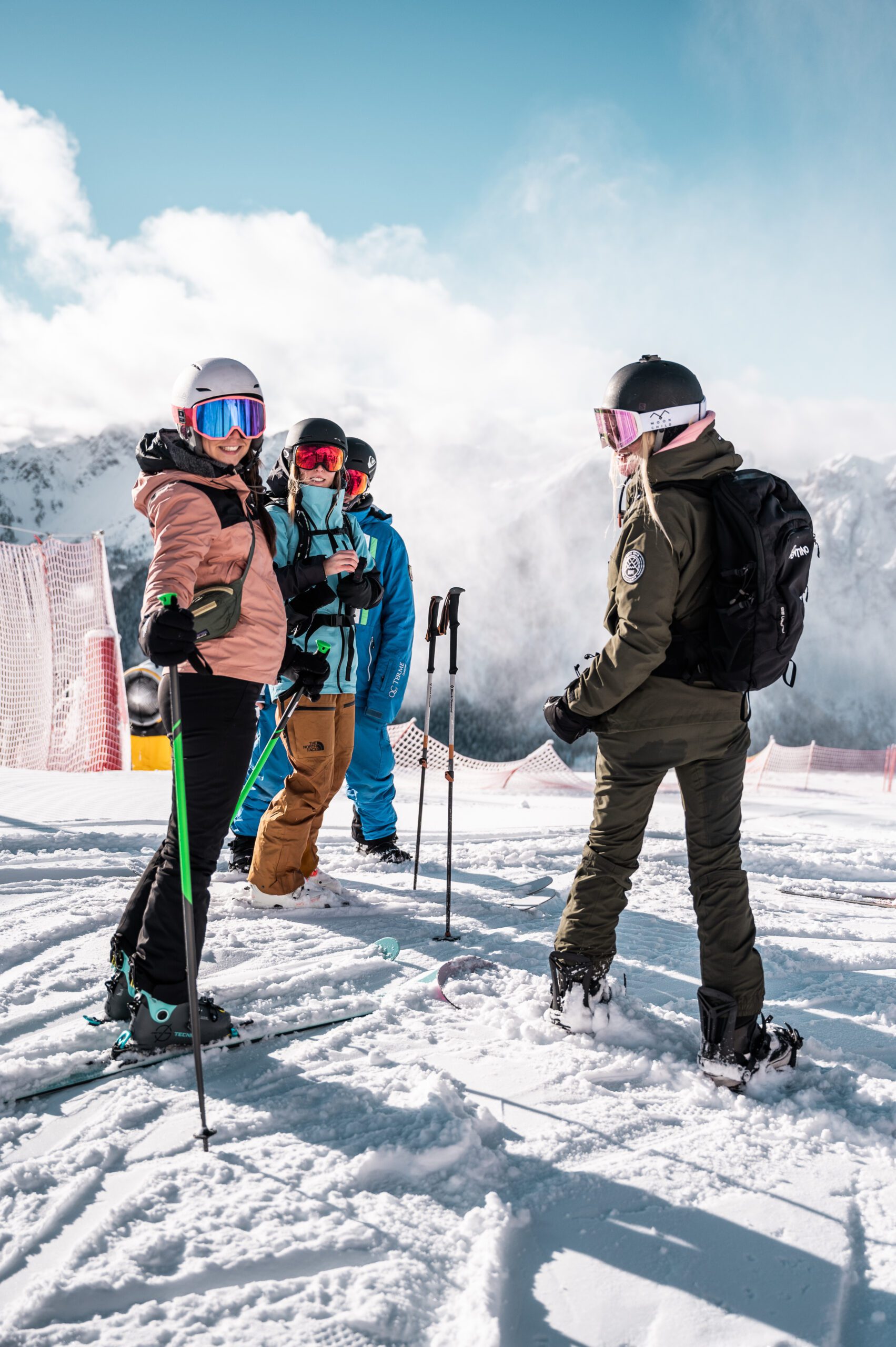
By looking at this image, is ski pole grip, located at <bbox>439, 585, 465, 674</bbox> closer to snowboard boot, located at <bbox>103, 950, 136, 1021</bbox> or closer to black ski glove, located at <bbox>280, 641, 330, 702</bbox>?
black ski glove, located at <bbox>280, 641, 330, 702</bbox>

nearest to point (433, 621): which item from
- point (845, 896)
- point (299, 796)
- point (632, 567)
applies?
point (299, 796)

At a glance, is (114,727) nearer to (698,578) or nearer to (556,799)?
(556,799)

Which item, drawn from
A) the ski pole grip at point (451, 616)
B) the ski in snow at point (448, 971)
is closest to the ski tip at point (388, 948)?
the ski in snow at point (448, 971)

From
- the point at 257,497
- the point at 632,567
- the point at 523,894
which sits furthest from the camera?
the point at 523,894

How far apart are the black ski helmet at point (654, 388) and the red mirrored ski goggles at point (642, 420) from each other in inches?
0.4

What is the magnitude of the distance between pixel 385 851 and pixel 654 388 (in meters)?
3.59

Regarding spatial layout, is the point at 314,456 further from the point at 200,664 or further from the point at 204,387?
the point at 200,664

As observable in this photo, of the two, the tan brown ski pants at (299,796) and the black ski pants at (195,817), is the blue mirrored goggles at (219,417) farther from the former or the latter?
the tan brown ski pants at (299,796)

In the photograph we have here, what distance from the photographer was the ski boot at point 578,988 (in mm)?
2668

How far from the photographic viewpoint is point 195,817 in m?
2.47

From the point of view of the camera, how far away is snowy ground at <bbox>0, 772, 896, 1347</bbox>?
4.87 feet

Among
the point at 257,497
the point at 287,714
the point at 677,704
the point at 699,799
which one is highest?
the point at 257,497

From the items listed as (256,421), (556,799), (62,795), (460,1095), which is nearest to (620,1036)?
(460,1095)

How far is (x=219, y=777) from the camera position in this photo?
2498 millimetres
